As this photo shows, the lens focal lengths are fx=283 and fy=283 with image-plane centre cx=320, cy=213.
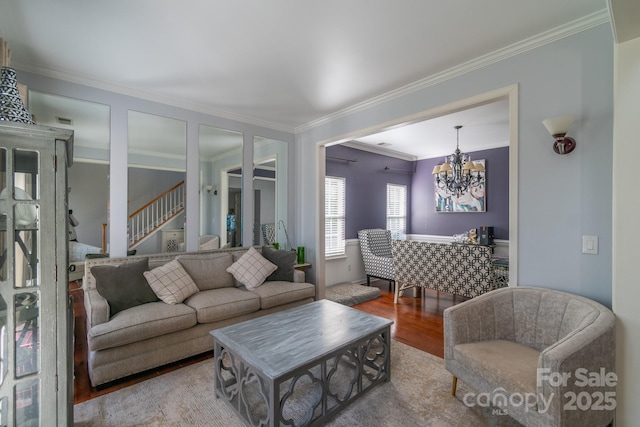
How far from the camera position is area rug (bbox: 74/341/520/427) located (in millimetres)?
1838

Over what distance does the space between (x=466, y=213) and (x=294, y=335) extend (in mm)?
5013

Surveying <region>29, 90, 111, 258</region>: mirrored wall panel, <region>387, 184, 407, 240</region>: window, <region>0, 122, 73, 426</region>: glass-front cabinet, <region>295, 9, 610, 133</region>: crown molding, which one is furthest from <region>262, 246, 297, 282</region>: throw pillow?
<region>387, 184, 407, 240</region>: window

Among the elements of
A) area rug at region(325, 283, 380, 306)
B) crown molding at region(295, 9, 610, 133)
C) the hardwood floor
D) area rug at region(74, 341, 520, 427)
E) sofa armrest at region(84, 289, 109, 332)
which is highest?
crown molding at region(295, 9, 610, 133)

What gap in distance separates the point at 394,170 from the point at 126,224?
5038mm

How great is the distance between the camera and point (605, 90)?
1.92 m

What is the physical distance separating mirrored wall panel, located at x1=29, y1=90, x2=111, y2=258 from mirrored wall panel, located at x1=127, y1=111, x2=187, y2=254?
0.75 ft

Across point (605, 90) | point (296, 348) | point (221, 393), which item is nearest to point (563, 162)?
point (605, 90)

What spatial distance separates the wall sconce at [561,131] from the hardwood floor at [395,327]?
6.74ft

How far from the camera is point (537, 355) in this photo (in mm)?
1838

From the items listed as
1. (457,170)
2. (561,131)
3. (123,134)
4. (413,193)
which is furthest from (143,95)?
(413,193)

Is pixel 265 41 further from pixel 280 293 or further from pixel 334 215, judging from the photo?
pixel 334 215

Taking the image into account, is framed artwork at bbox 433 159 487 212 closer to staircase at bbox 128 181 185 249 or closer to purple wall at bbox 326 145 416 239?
purple wall at bbox 326 145 416 239

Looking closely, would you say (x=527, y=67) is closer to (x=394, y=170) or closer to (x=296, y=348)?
(x=296, y=348)

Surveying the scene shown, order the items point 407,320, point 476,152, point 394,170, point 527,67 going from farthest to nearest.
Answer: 1. point 394,170
2. point 476,152
3. point 407,320
4. point 527,67
